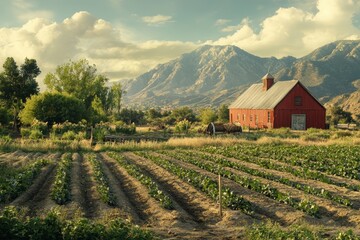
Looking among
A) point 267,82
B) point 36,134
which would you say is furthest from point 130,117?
point 36,134

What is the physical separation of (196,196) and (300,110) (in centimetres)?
3975

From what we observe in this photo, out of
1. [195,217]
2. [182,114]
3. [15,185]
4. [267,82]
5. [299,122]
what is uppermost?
[267,82]

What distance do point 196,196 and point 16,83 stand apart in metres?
49.9

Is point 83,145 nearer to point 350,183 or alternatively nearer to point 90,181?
point 90,181

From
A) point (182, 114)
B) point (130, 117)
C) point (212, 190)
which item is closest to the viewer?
point (212, 190)

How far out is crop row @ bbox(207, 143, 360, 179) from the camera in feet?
68.1

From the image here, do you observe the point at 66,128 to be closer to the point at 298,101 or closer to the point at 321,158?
the point at 321,158

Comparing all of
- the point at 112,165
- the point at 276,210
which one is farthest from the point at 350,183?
the point at 112,165

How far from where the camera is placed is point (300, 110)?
5156cm

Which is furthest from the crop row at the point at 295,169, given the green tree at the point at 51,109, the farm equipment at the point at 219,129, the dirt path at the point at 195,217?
the green tree at the point at 51,109

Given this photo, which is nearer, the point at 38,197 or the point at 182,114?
the point at 38,197

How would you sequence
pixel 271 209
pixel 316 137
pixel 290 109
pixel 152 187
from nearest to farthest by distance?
pixel 271 209 < pixel 152 187 < pixel 316 137 < pixel 290 109

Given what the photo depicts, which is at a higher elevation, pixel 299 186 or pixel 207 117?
pixel 207 117

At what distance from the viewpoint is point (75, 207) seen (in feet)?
43.4
